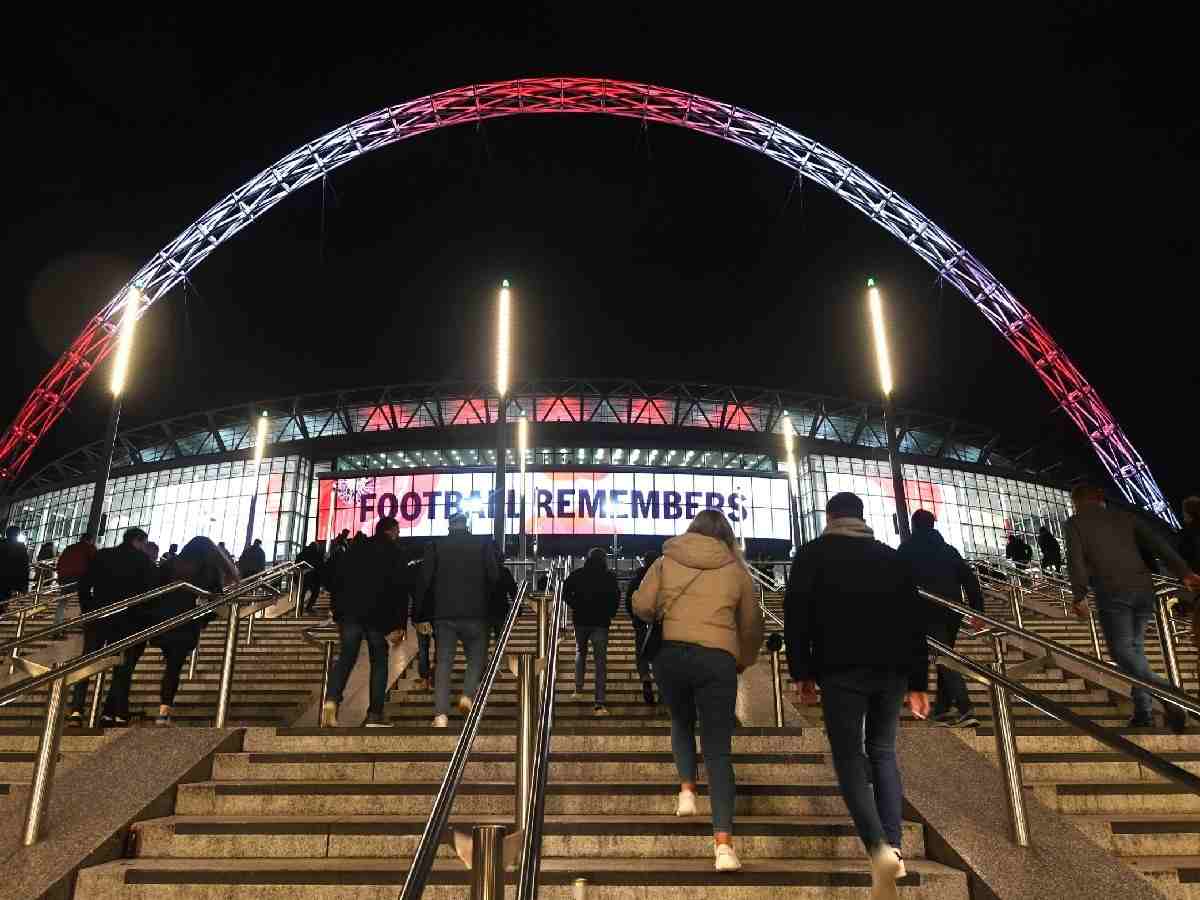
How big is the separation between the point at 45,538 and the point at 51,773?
66.7m

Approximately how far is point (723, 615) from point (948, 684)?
3.61 meters

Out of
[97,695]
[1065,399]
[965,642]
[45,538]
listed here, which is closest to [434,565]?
[97,695]

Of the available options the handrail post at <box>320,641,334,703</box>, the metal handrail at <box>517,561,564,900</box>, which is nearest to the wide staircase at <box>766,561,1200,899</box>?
the metal handrail at <box>517,561,564,900</box>

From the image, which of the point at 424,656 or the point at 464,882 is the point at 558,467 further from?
the point at 464,882

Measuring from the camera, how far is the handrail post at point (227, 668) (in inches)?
263

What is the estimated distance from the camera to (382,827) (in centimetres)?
460

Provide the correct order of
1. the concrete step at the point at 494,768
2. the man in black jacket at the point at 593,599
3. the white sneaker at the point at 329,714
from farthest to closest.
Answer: the man in black jacket at the point at 593,599 < the white sneaker at the point at 329,714 < the concrete step at the point at 494,768

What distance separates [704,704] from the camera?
4582mm

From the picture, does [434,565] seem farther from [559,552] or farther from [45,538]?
[45,538]

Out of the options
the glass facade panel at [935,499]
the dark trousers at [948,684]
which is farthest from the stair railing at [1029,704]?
the glass facade panel at [935,499]

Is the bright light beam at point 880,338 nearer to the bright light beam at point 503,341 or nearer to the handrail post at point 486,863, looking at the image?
the bright light beam at point 503,341

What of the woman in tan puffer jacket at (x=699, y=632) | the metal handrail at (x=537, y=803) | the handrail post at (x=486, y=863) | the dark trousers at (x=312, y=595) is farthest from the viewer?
the dark trousers at (x=312, y=595)

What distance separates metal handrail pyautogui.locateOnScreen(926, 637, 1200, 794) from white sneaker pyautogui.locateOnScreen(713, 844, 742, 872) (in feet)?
5.46

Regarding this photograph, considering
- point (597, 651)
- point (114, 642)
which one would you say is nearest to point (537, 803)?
point (114, 642)
